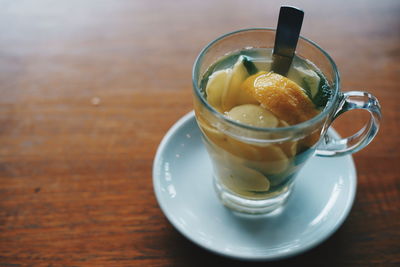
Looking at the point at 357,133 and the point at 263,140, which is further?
the point at 357,133

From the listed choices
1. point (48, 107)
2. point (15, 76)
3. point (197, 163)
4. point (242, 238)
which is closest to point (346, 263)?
point (242, 238)

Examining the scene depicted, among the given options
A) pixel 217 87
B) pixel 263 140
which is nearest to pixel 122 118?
pixel 217 87

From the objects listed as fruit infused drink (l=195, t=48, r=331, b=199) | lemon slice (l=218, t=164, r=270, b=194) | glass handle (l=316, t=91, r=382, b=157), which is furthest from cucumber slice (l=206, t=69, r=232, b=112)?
glass handle (l=316, t=91, r=382, b=157)

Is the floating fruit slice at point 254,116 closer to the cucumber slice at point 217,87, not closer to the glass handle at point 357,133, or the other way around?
the cucumber slice at point 217,87

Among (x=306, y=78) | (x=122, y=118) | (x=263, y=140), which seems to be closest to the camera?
(x=263, y=140)

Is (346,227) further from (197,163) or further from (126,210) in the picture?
(126,210)

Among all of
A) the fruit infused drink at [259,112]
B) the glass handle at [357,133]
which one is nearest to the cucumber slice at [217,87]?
the fruit infused drink at [259,112]

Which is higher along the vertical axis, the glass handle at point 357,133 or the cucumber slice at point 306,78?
the cucumber slice at point 306,78

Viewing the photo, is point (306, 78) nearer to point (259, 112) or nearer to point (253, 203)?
point (259, 112)
